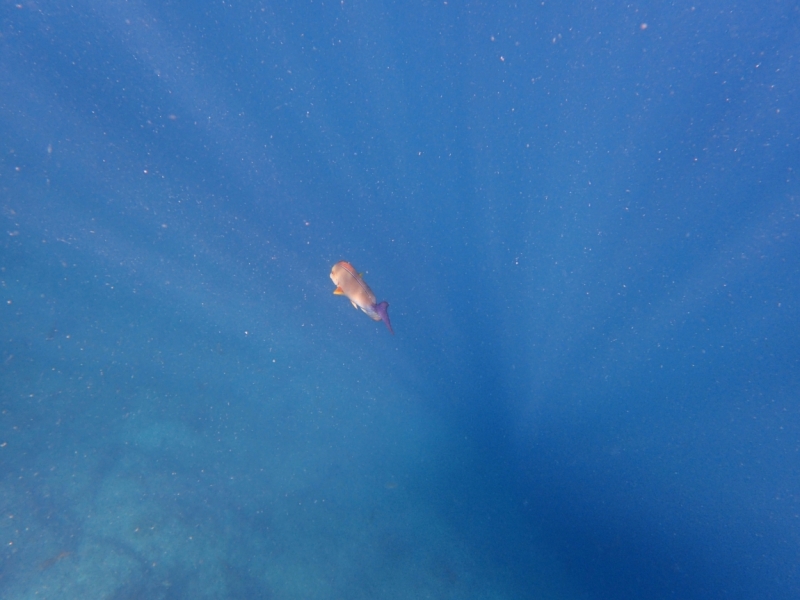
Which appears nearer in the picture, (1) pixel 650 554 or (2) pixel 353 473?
(1) pixel 650 554

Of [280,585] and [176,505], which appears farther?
[176,505]

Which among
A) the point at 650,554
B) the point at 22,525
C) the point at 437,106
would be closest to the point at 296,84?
the point at 437,106

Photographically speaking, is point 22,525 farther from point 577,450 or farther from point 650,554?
point 650,554

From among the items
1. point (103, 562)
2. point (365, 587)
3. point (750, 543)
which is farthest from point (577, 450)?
point (103, 562)

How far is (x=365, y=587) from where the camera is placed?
7441mm

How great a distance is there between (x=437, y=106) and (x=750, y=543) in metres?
9.07

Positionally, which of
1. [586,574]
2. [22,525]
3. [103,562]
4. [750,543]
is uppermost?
[750,543]

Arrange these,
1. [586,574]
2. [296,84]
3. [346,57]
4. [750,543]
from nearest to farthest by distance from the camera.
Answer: [346,57], [296,84], [750,543], [586,574]

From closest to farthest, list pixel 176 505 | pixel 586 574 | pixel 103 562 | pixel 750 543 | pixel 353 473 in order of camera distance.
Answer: pixel 750 543 < pixel 103 562 < pixel 586 574 < pixel 176 505 < pixel 353 473

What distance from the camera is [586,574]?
25.5 feet

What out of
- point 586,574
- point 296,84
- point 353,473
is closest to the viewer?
point 296,84

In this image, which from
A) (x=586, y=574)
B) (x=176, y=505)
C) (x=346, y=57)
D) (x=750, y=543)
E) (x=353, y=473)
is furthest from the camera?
(x=353, y=473)

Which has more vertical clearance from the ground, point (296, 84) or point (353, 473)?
point (296, 84)

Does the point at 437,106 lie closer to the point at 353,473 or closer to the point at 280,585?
the point at 353,473
